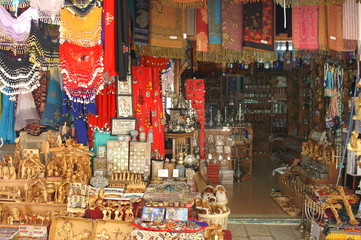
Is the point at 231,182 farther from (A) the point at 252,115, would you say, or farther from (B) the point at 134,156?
(A) the point at 252,115

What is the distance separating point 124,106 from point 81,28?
1380 mm

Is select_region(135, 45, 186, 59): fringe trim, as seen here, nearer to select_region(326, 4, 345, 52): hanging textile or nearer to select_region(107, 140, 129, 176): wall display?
select_region(107, 140, 129, 176): wall display

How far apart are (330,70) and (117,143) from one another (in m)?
3.66

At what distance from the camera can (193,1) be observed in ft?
10.4

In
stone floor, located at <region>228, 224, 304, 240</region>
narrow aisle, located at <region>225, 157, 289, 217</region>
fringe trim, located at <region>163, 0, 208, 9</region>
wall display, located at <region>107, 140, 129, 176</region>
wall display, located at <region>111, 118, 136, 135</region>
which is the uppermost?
fringe trim, located at <region>163, 0, 208, 9</region>

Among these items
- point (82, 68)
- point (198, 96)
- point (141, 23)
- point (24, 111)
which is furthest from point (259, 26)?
point (198, 96)

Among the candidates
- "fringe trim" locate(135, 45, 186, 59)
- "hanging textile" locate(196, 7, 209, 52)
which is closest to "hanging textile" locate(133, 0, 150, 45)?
"fringe trim" locate(135, 45, 186, 59)

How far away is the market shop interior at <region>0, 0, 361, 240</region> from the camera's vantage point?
3.47 m

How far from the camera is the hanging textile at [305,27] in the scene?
13.1ft

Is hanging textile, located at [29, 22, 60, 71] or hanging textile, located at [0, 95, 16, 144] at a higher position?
hanging textile, located at [29, 22, 60, 71]

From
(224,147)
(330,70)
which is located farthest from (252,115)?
(330,70)

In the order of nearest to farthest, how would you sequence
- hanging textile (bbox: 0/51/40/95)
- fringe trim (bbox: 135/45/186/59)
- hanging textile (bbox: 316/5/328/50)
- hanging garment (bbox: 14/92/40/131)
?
1. hanging textile (bbox: 0/51/40/95)
2. fringe trim (bbox: 135/45/186/59)
3. hanging textile (bbox: 316/5/328/50)
4. hanging garment (bbox: 14/92/40/131)

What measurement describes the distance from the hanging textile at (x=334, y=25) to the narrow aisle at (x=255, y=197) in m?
2.69

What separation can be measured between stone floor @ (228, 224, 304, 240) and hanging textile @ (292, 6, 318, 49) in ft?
8.32
